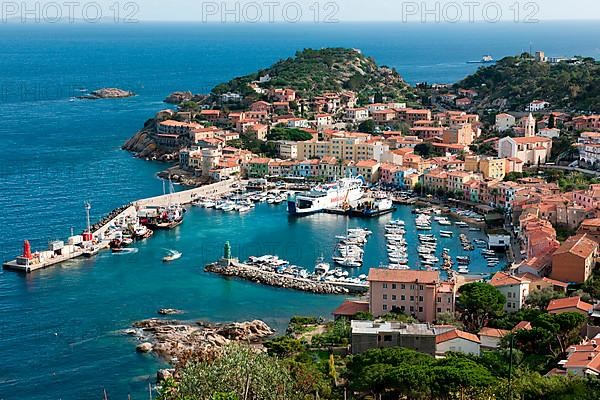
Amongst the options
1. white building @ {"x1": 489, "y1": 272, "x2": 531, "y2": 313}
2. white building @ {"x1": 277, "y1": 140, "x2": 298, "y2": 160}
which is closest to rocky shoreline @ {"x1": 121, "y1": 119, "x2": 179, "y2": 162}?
white building @ {"x1": 277, "y1": 140, "x2": 298, "y2": 160}

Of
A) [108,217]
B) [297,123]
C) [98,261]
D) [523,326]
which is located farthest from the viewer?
[297,123]

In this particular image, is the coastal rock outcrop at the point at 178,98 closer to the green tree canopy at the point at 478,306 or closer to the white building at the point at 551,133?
the white building at the point at 551,133

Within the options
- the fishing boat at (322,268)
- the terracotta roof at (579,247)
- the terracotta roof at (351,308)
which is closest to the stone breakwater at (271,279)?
the fishing boat at (322,268)

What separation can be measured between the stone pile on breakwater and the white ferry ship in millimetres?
4756

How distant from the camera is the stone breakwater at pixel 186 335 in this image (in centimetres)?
1505

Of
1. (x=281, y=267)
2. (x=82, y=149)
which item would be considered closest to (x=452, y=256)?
(x=281, y=267)

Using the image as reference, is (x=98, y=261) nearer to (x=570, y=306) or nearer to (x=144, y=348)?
(x=144, y=348)

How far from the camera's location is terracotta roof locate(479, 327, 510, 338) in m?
14.4

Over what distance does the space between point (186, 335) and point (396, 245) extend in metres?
7.45

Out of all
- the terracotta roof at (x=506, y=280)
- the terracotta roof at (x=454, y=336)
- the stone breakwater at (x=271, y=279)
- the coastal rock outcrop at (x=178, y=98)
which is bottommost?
the stone breakwater at (x=271, y=279)

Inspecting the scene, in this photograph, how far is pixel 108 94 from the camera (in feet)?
170

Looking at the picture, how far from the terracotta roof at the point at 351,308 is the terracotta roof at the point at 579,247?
4.20 metres

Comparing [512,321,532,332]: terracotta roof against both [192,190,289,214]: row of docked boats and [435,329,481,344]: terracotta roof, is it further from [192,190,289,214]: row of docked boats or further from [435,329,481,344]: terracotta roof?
[192,190,289,214]: row of docked boats

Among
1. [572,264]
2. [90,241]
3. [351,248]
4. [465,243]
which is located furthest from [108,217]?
[572,264]
